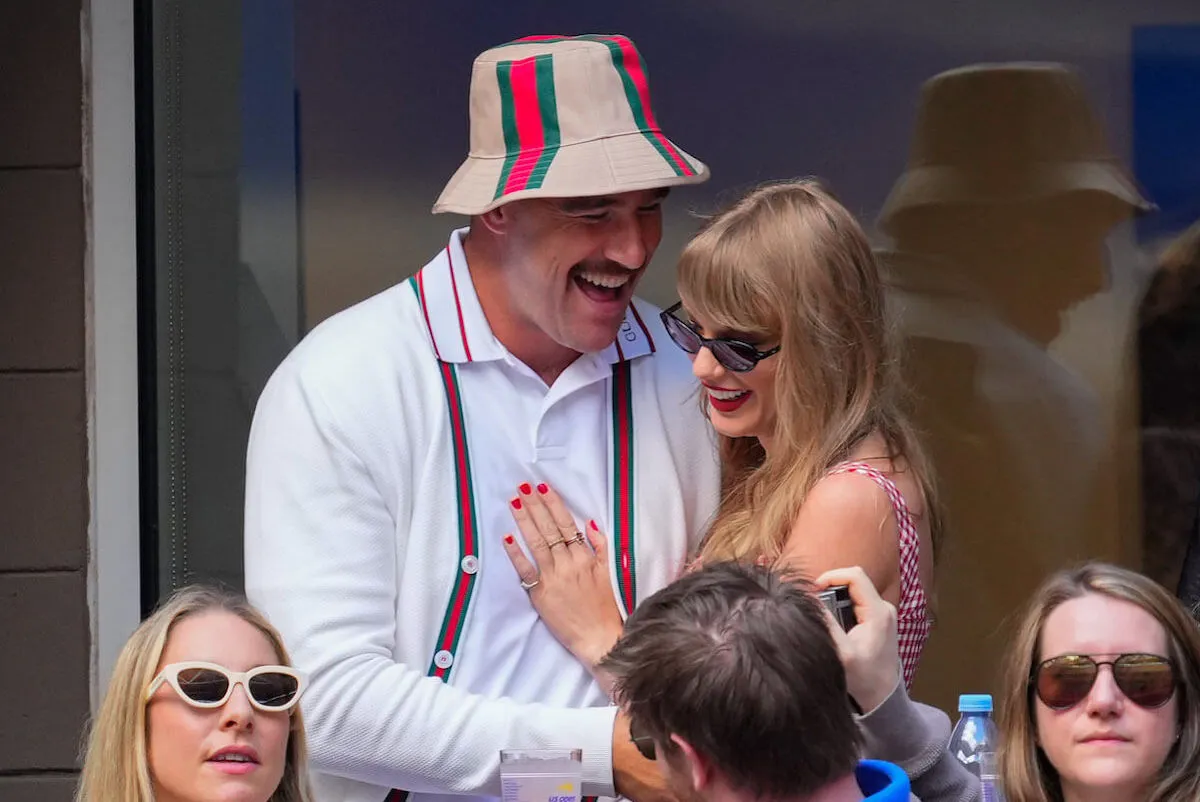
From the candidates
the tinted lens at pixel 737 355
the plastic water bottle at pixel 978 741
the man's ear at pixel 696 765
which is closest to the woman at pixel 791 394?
the tinted lens at pixel 737 355

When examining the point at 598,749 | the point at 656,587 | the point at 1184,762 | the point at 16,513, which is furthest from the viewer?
the point at 16,513

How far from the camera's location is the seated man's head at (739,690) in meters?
1.79

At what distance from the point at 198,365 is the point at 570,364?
1.31 metres

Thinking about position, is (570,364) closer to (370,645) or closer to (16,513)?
(370,645)

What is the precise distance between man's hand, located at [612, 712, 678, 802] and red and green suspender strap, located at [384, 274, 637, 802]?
0.52 feet

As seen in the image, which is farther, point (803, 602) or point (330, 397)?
point (330, 397)

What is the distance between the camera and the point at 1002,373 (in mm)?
4164

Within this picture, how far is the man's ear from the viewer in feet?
5.98

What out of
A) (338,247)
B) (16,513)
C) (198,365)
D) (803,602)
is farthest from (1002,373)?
(803,602)

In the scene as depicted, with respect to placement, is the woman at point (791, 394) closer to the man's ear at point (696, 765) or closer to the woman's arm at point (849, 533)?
the woman's arm at point (849, 533)

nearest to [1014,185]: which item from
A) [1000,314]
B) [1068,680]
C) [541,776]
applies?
[1000,314]

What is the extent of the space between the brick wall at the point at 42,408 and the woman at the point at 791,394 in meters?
1.42

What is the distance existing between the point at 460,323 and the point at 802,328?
546 millimetres

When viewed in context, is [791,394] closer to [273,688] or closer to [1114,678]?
[1114,678]
